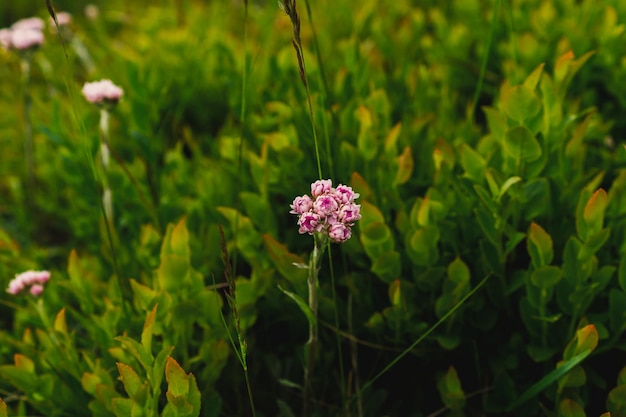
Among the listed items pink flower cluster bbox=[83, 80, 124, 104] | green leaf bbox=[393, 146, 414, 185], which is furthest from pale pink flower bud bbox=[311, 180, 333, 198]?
pink flower cluster bbox=[83, 80, 124, 104]

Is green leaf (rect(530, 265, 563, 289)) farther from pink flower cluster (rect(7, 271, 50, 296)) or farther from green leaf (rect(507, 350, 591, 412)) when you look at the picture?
pink flower cluster (rect(7, 271, 50, 296))

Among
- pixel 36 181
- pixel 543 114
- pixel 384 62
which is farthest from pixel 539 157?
pixel 36 181

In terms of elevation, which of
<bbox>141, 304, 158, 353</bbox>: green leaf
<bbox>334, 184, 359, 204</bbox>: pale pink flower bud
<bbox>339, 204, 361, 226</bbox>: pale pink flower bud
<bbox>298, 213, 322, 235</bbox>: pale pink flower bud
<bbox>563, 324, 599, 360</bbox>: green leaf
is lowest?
<bbox>563, 324, 599, 360</bbox>: green leaf

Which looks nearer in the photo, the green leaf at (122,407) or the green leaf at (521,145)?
the green leaf at (122,407)

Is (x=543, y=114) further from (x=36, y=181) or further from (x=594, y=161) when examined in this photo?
(x=36, y=181)

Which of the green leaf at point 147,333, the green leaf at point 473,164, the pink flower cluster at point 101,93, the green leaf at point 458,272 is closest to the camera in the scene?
the green leaf at point 147,333

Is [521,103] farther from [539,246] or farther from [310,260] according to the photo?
[310,260]

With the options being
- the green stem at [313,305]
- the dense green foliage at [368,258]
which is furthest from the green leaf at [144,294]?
the green stem at [313,305]

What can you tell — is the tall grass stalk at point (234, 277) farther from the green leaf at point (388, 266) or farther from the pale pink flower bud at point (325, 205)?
the green leaf at point (388, 266)
